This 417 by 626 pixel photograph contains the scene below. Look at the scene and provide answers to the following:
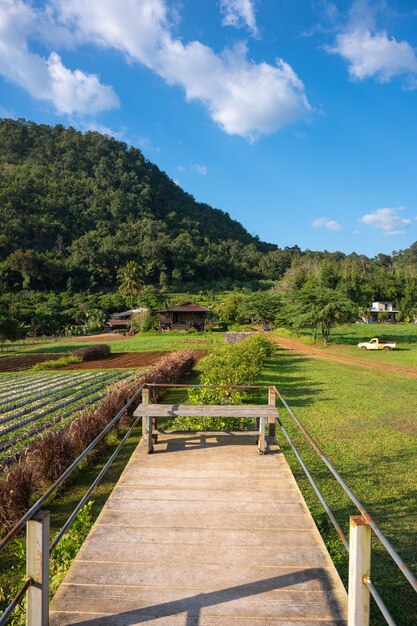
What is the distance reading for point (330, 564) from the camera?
2.86 meters

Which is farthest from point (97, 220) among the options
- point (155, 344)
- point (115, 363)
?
point (115, 363)

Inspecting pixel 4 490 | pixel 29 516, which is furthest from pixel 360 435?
pixel 29 516

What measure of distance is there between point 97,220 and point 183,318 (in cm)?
6155

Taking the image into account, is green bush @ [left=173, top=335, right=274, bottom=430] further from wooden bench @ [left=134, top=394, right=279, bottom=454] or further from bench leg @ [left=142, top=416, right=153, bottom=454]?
bench leg @ [left=142, top=416, right=153, bottom=454]

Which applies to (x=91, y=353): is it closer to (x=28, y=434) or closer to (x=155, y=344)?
(x=155, y=344)

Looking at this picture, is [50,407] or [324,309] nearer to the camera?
[50,407]

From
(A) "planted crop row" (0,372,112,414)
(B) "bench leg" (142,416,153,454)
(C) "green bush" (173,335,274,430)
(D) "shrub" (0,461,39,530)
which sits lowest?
(A) "planted crop row" (0,372,112,414)

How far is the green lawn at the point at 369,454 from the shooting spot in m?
3.99

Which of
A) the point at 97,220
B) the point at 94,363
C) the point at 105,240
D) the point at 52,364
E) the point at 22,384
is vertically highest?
the point at 97,220

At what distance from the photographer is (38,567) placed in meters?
2.15

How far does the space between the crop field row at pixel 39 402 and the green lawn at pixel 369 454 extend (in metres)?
5.11

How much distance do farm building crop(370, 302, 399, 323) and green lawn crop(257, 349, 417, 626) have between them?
5250 centimetres

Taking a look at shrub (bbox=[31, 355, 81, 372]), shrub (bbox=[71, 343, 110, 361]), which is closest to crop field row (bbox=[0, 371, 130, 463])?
shrub (bbox=[31, 355, 81, 372])

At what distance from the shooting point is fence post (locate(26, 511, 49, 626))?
2105 mm
